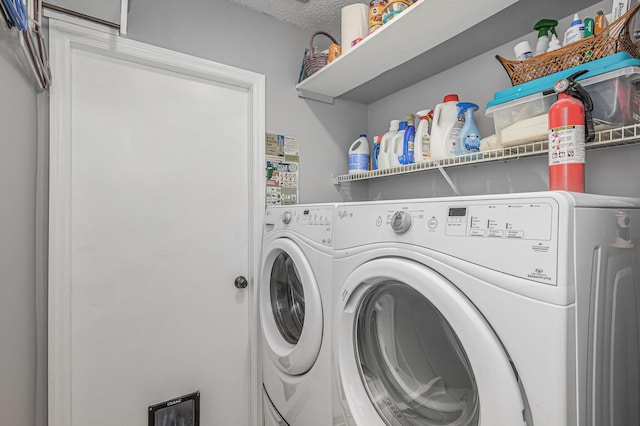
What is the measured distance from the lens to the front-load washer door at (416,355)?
705 millimetres

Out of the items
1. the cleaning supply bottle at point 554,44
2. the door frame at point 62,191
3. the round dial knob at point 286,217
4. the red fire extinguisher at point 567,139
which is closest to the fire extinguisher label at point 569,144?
the red fire extinguisher at point 567,139

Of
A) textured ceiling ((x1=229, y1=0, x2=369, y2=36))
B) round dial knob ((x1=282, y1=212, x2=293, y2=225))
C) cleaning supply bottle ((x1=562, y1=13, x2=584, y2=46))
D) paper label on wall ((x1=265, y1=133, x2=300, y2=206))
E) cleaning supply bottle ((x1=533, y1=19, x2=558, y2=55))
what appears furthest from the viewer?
→ paper label on wall ((x1=265, y1=133, x2=300, y2=206))

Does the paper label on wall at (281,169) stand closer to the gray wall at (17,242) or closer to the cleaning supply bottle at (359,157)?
the cleaning supply bottle at (359,157)

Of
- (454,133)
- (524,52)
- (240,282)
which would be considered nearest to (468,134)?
(454,133)

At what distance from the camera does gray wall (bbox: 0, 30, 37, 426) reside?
2.89ft

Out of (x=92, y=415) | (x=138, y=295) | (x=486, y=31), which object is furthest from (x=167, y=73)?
(x=92, y=415)

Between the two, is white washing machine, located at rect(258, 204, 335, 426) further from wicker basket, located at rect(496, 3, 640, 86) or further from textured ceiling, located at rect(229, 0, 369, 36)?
textured ceiling, located at rect(229, 0, 369, 36)

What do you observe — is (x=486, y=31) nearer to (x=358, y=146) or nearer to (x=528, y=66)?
(x=528, y=66)

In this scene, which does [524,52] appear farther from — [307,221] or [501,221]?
[307,221]

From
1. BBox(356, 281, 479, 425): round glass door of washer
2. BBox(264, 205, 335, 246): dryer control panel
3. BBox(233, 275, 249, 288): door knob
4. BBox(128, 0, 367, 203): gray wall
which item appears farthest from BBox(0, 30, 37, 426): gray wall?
BBox(356, 281, 479, 425): round glass door of washer

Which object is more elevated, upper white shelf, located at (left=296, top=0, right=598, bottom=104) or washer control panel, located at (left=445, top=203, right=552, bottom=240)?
upper white shelf, located at (left=296, top=0, right=598, bottom=104)

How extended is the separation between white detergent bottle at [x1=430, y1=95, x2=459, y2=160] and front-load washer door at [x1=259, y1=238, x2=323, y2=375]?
771mm

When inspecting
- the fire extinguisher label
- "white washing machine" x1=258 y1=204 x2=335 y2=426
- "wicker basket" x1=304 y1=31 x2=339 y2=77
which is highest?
"wicker basket" x1=304 y1=31 x2=339 y2=77

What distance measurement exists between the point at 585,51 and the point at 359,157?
1157 millimetres
